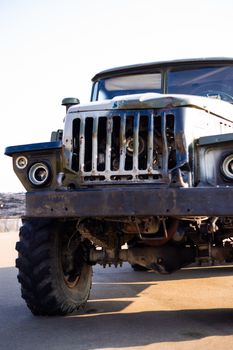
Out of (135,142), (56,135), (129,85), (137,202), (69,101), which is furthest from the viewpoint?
(129,85)

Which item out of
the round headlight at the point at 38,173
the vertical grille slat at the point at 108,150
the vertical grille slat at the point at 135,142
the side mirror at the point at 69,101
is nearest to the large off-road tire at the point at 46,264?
the round headlight at the point at 38,173

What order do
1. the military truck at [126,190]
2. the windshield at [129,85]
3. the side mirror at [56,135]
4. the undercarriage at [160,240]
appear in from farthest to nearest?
the windshield at [129,85] < the side mirror at [56,135] < the undercarriage at [160,240] < the military truck at [126,190]

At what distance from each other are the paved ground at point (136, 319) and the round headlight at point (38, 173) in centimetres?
138

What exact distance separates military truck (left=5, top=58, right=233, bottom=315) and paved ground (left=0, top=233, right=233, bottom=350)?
451 millimetres

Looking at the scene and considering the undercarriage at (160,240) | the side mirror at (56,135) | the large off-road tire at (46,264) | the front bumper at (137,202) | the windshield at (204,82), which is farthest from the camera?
the windshield at (204,82)

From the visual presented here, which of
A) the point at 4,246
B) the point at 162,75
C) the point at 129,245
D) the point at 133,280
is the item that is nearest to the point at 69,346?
the point at 129,245

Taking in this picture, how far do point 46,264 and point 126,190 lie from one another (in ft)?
4.37

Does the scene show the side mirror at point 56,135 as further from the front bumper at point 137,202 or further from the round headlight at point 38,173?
the front bumper at point 137,202

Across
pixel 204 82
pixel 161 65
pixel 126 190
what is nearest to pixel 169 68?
pixel 161 65

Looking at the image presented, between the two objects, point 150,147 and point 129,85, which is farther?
point 129,85

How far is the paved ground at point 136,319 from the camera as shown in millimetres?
4984

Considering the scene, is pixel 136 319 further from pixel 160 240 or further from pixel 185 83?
pixel 185 83

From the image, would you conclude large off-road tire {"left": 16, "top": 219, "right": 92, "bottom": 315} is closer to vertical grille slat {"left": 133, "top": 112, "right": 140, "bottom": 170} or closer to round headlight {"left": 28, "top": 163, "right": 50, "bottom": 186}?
round headlight {"left": 28, "top": 163, "right": 50, "bottom": 186}

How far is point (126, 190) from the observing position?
5.32m
